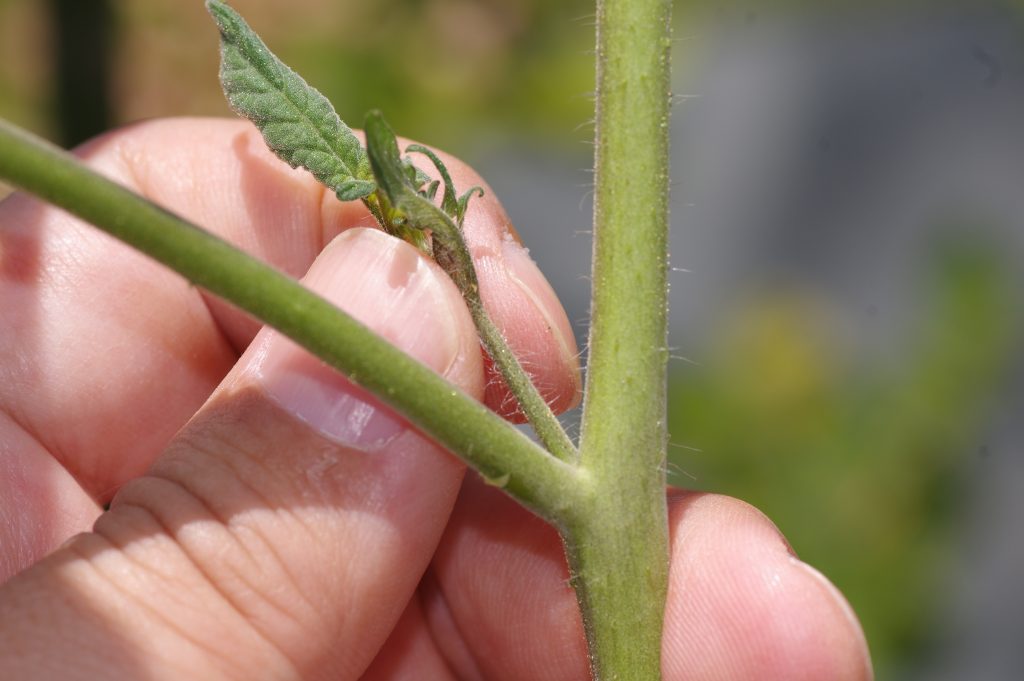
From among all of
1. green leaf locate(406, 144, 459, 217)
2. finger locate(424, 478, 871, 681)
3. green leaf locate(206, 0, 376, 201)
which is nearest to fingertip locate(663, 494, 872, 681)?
finger locate(424, 478, 871, 681)

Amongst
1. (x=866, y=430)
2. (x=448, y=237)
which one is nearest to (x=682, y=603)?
(x=448, y=237)

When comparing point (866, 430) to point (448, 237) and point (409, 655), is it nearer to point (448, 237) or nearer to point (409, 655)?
point (409, 655)

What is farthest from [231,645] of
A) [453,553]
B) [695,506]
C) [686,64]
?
[686,64]

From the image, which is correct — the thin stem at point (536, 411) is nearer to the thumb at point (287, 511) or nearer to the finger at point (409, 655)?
the thumb at point (287, 511)

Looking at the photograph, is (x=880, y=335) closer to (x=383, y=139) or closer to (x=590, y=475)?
(x=590, y=475)

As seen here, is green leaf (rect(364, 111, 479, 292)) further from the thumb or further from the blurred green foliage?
the blurred green foliage

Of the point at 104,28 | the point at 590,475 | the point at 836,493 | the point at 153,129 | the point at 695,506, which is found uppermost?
Answer: the point at 104,28

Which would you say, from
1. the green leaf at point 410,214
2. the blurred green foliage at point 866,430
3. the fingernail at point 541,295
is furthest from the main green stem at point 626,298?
the blurred green foliage at point 866,430
